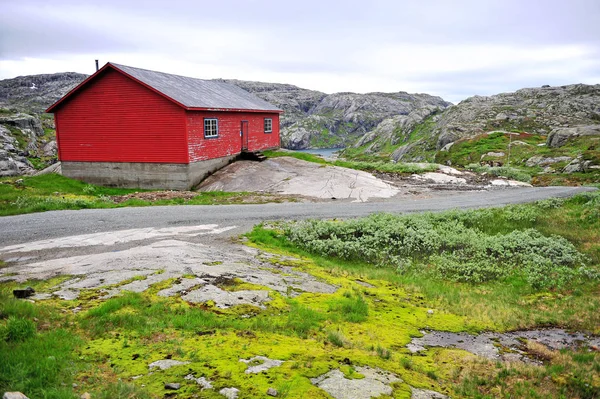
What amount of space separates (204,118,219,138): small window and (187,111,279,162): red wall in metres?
0.36

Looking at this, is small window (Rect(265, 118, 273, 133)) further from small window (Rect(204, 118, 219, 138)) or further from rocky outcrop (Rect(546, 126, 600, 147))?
rocky outcrop (Rect(546, 126, 600, 147))

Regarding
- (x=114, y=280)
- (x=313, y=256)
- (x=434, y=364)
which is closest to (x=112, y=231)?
(x=114, y=280)

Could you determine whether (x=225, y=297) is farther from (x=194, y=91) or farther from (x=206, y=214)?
(x=194, y=91)

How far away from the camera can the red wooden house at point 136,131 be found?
102 ft

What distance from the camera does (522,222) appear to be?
70.7ft

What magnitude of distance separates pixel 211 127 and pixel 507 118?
76775 mm

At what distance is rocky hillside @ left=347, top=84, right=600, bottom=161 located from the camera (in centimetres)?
8193

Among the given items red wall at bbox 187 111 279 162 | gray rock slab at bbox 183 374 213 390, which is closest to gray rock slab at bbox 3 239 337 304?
gray rock slab at bbox 183 374 213 390

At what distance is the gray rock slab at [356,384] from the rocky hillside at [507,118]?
64.6 metres

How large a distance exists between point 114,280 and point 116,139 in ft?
82.7

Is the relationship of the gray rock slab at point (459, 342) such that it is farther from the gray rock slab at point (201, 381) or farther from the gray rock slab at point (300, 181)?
the gray rock slab at point (300, 181)

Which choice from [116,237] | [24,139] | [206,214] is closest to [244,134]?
[206,214]

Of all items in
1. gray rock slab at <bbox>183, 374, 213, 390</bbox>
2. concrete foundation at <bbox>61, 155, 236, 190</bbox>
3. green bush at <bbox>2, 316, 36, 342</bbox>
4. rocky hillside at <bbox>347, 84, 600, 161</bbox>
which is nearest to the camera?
gray rock slab at <bbox>183, 374, 213, 390</bbox>

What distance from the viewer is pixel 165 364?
624cm
